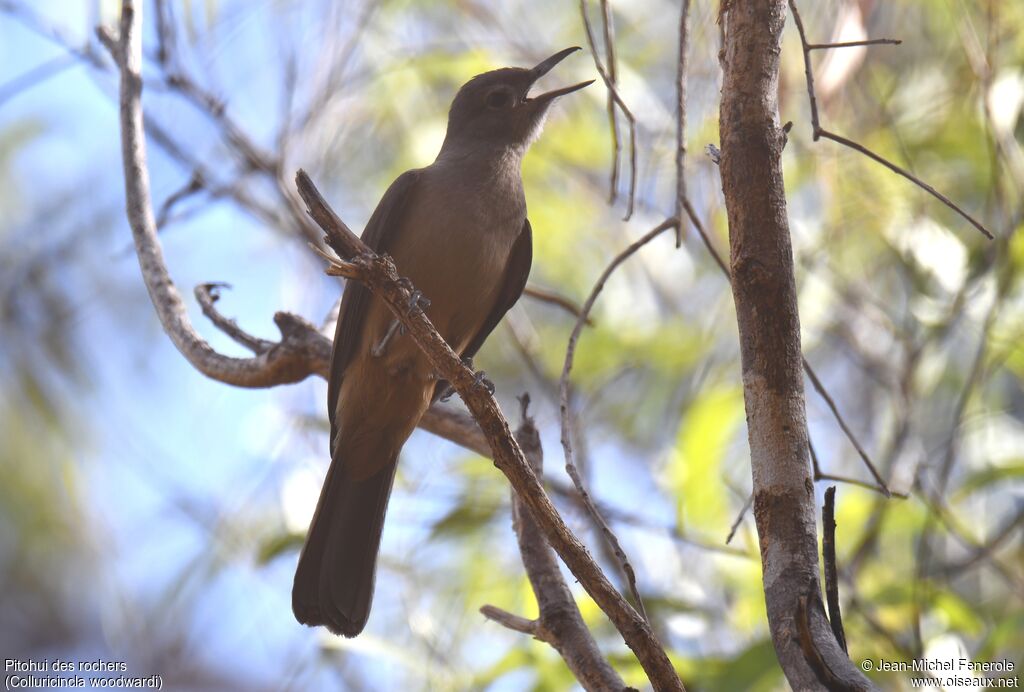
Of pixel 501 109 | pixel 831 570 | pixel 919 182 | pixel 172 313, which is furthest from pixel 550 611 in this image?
pixel 501 109

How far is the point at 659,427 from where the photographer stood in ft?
25.7

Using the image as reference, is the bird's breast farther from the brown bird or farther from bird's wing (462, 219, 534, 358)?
bird's wing (462, 219, 534, 358)

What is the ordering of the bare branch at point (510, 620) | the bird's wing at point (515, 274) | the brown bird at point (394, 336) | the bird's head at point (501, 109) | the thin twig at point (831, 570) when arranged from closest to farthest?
1. the thin twig at point (831, 570)
2. the bare branch at point (510, 620)
3. the brown bird at point (394, 336)
4. the bird's wing at point (515, 274)
5. the bird's head at point (501, 109)

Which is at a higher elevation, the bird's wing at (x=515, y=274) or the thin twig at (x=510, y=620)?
the bird's wing at (x=515, y=274)

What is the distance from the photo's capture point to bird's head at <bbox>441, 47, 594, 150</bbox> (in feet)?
16.3

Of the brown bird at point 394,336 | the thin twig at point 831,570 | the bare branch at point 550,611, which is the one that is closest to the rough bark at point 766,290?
the thin twig at point 831,570

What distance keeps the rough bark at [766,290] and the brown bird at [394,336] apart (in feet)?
5.90

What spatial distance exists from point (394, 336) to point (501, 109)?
4.51 feet

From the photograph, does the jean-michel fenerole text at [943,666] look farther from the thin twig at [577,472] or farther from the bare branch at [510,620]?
the thin twig at [577,472]

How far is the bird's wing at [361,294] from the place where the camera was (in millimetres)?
4277

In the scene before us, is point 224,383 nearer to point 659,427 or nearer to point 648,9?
point 659,427

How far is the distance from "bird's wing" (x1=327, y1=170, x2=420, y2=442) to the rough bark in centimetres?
205

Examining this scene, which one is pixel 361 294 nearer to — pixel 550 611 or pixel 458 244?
pixel 458 244

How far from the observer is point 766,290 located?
2.50 metres
